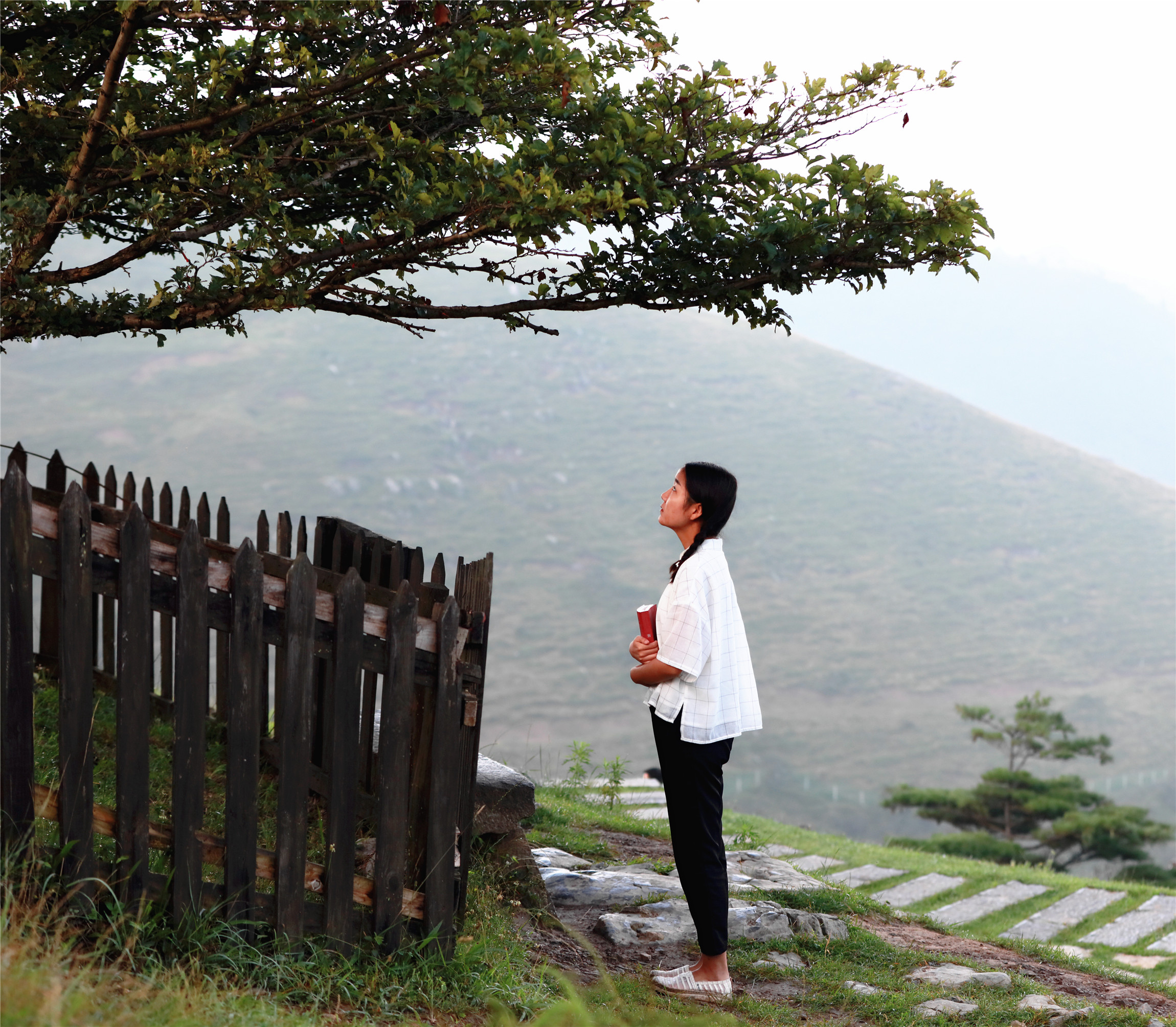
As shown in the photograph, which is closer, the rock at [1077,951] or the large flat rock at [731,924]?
the large flat rock at [731,924]

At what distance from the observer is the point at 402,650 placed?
376 centimetres

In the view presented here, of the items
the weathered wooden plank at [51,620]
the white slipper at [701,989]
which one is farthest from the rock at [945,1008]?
the weathered wooden plank at [51,620]

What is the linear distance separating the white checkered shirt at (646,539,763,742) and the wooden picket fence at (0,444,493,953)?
75 cm

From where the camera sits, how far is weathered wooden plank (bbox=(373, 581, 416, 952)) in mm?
3748

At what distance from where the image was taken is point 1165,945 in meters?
7.50

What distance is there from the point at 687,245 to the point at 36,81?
3.14 meters

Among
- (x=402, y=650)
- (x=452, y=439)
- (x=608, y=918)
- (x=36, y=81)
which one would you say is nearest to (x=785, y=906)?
(x=608, y=918)

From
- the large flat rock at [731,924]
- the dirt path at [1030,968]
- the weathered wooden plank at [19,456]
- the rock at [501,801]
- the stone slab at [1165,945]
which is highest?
the weathered wooden plank at [19,456]

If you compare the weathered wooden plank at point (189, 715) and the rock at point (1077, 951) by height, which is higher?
the weathered wooden plank at point (189, 715)

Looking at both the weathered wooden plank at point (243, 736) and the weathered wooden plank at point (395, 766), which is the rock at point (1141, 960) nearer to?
the weathered wooden plank at point (395, 766)

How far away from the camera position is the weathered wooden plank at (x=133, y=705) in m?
3.45

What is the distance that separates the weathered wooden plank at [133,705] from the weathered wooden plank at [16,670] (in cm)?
27

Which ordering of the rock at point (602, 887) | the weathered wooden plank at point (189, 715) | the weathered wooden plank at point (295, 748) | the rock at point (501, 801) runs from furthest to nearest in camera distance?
the rock at point (602, 887), the rock at point (501, 801), the weathered wooden plank at point (295, 748), the weathered wooden plank at point (189, 715)

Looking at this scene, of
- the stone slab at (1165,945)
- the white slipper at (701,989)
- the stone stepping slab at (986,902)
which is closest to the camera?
the white slipper at (701,989)
